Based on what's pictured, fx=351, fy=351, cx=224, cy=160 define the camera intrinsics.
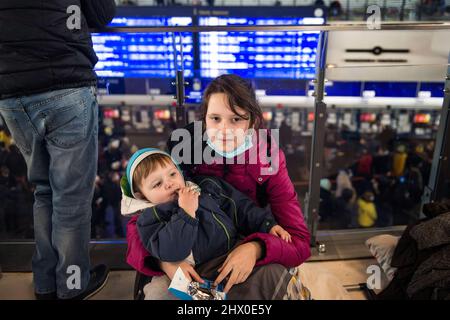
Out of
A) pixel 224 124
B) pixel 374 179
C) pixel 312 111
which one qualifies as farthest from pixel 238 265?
pixel 374 179

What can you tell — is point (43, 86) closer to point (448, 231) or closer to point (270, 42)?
point (448, 231)

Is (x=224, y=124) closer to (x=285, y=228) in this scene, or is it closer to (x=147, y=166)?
(x=147, y=166)

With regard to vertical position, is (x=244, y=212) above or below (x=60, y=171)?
below

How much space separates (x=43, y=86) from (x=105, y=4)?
41cm

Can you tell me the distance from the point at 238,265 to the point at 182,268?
6.3 inches

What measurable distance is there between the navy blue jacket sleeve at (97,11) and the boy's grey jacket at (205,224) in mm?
728

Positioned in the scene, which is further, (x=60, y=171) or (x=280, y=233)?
(x=60, y=171)

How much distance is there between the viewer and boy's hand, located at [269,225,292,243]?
1.15 metres

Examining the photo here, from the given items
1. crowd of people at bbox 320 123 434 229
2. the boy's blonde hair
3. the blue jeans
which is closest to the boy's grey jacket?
the boy's blonde hair

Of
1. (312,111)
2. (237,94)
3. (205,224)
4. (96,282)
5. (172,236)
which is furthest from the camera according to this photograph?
(312,111)

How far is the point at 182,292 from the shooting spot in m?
0.97

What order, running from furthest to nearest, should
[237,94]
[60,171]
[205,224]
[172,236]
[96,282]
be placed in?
1. [96,282]
2. [60,171]
3. [237,94]
4. [205,224]
5. [172,236]

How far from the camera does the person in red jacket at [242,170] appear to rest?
3.46 feet

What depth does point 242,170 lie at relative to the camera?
4.27 ft
